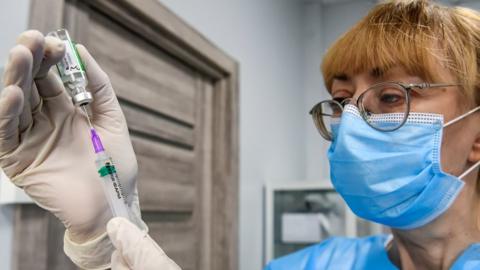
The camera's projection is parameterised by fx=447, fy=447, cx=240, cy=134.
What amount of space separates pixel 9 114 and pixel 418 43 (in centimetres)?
70

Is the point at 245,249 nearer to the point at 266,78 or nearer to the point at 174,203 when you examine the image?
the point at 174,203

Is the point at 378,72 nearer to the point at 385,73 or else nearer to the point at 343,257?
the point at 385,73

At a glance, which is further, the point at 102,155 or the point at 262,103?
the point at 262,103

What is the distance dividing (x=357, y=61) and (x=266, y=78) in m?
1.34

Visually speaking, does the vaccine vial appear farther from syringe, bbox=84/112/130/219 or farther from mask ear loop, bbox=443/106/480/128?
mask ear loop, bbox=443/106/480/128

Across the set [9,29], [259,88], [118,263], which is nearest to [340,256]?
[118,263]

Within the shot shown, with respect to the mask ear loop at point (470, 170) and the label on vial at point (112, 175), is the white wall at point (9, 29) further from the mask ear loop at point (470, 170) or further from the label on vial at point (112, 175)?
the mask ear loop at point (470, 170)

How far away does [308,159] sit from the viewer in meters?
2.73

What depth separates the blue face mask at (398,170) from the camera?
2.70 ft

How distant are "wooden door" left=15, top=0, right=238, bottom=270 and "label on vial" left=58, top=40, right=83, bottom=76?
37 cm

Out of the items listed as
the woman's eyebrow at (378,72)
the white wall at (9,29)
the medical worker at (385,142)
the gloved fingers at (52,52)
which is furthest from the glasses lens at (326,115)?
the white wall at (9,29)

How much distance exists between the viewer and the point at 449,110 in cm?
84

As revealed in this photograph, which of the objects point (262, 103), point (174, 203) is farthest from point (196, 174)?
point (262, 103)

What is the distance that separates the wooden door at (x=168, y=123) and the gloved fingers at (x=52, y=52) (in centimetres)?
39
